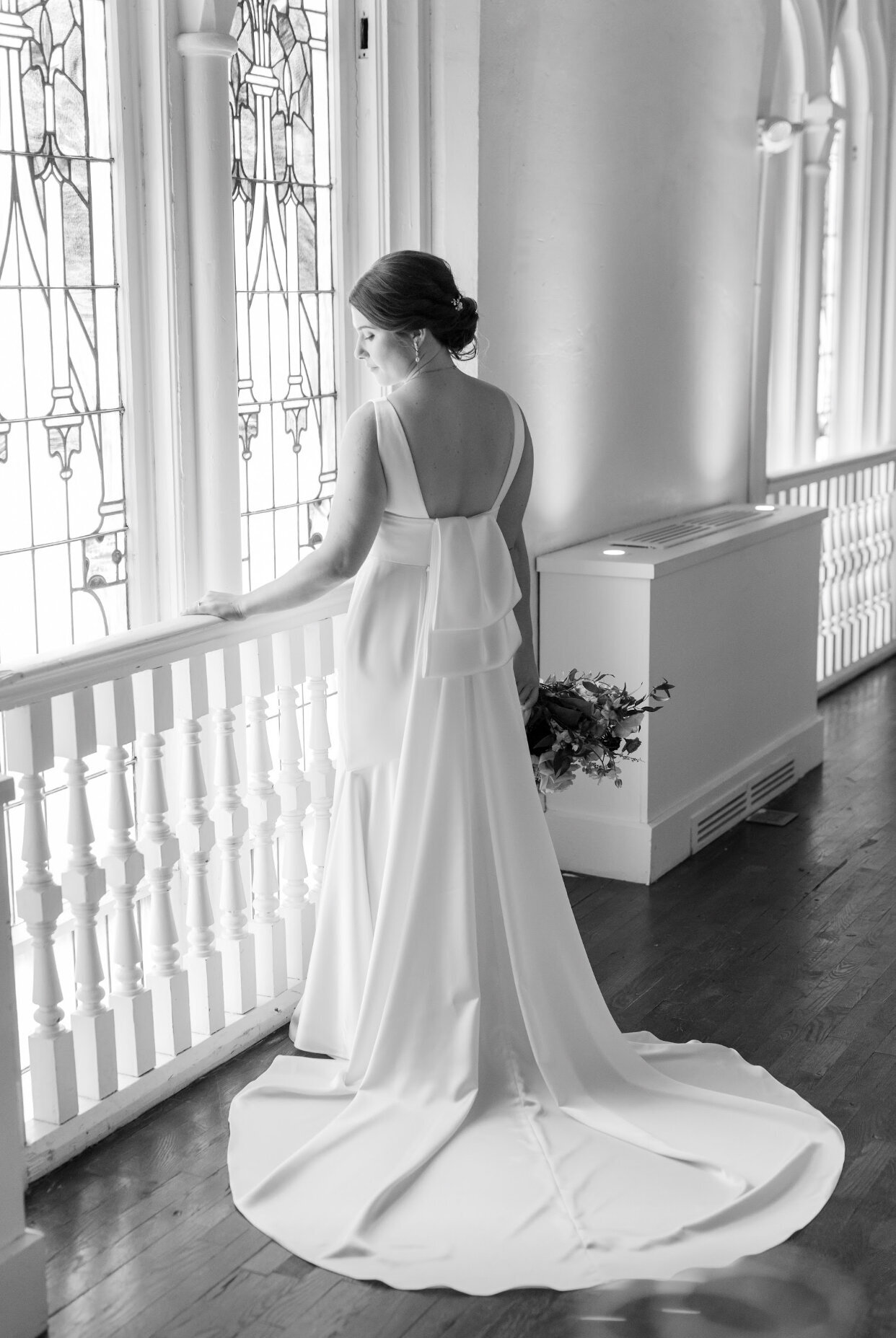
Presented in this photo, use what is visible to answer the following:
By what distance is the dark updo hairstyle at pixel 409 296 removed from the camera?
→ 3129 mm

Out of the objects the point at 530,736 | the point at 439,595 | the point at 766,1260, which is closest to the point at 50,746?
the point at 439,595

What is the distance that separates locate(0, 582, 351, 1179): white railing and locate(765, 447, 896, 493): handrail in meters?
3.21

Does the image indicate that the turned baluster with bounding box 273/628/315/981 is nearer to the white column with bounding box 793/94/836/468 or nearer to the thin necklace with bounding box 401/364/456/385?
the thin necklace with bounding box 401/364/456/385

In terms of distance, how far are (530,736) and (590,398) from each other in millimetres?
1834

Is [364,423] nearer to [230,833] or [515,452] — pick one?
[515,452]

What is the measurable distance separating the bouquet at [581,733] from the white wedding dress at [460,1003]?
157 millimetres

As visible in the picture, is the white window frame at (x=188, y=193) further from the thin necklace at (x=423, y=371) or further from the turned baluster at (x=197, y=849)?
the thin necklace at (x=423, y=371)

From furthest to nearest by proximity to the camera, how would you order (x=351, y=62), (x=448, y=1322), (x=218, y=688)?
(x=351, y=62) < (x=218, y=688) < (x=448, y=1322)

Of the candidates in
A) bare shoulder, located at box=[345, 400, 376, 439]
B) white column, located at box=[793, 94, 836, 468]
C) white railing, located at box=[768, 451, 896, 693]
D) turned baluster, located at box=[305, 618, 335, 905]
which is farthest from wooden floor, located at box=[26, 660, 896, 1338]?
white column, located at box=[793, 94, 836, 468]

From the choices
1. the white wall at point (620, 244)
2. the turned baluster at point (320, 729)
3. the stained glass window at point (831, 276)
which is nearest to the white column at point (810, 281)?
the stained glass window at point (831, 276)

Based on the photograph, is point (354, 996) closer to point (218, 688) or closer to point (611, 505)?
point (218, 688)

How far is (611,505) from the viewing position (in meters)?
5.24

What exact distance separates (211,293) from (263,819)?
4.12ft

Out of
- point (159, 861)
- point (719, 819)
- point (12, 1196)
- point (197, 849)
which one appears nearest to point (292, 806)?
point (197, 849)
